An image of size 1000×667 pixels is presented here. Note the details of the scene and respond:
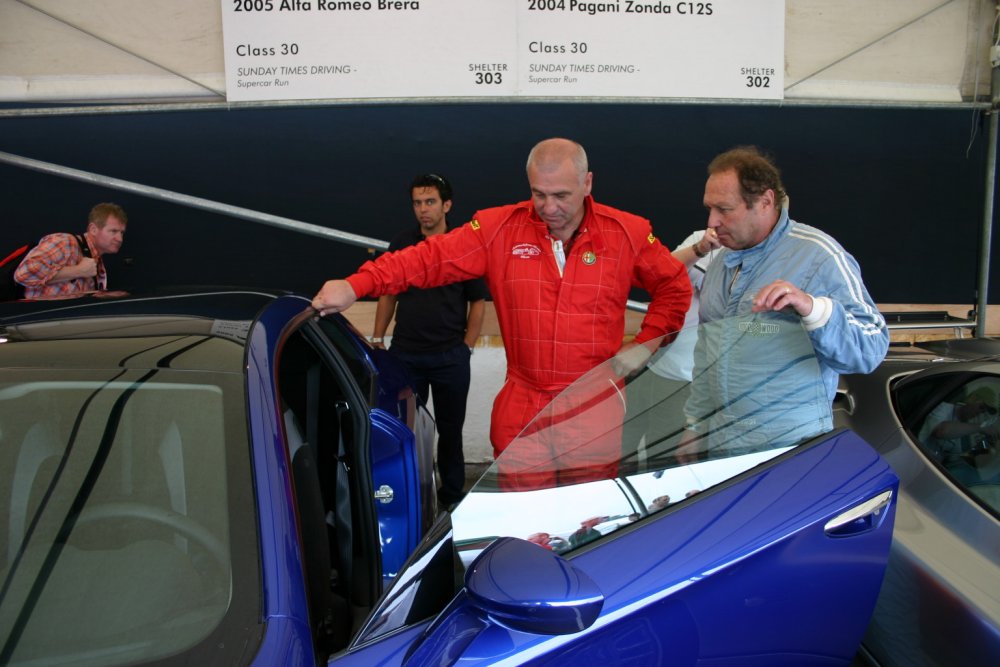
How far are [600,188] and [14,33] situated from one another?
2929mm

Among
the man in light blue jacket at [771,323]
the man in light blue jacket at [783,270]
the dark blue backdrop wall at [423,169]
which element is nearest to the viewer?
the man in light blue jacket at [771,323]

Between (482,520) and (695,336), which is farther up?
(695,336)

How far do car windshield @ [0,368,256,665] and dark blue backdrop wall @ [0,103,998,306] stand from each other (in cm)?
302

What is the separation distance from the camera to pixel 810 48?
394cm

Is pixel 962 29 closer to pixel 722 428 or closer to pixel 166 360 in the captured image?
pixel 722 428

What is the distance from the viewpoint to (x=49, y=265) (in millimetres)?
3758

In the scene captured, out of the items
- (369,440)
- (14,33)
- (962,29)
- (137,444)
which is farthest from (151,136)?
(962,29)

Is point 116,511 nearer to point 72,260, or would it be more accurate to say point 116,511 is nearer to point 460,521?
point 460,521

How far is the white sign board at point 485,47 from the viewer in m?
3.74

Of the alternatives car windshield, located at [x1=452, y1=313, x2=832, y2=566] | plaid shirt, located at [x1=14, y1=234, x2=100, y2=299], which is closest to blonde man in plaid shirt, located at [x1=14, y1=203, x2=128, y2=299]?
plaid shirt, located at [x1=14, y1=234, x2=100, y2=299]

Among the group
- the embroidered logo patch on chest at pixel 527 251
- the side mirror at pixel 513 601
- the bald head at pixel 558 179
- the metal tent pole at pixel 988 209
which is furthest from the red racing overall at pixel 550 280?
the metal tent pole at pixel 988 209

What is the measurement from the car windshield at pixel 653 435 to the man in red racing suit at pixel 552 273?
887 millimetres

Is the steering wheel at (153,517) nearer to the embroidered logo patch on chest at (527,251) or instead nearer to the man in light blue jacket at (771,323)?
the man in light blue jacket at (771,323)

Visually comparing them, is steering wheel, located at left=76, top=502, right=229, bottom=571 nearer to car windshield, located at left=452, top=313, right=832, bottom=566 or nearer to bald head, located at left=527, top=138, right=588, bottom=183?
car windshield, located at left=452, top=313, right=832, bottom=566
